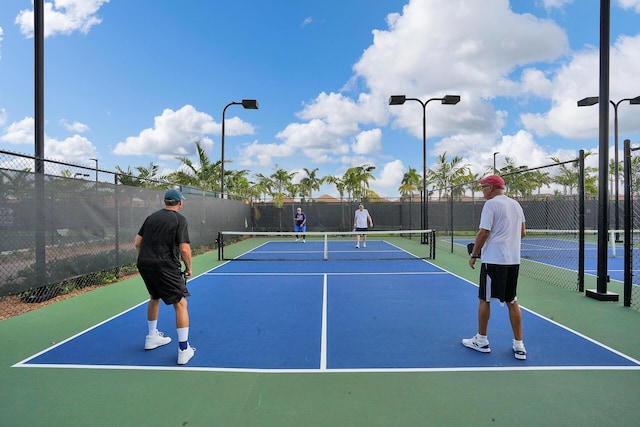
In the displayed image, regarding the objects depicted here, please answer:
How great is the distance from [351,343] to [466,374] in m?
1.27

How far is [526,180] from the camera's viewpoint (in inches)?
1147

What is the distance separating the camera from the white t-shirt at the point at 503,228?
3.93 m

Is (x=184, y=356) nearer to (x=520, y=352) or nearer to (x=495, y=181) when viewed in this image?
(x=520, y=352)

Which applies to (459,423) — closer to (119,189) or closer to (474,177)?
(119,189)

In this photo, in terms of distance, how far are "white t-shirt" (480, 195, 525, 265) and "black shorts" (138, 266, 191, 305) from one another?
3010 mm

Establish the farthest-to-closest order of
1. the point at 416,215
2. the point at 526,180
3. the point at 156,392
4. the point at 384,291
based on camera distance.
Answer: the point at 526,180, the point at 416,215, the point at 384,291, the point at 156,392

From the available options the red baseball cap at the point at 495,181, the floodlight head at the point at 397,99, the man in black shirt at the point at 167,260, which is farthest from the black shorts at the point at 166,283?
the floodlight head at the point at 397,99

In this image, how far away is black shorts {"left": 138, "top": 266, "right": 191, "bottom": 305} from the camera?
153 inches

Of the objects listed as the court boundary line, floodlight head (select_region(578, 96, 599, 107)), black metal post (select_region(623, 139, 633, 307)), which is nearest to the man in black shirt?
the court boundary line

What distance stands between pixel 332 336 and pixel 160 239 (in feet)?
7.18

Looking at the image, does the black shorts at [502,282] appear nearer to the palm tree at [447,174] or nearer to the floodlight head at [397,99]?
the floodlight head at [397,99]

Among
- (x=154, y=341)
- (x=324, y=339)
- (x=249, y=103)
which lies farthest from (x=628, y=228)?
(x=249, y=103)

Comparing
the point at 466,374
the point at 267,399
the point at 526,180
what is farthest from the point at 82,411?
the point at 526,180

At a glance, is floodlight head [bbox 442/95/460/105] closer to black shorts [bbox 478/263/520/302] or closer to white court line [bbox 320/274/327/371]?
white court line [bbox 320/274/327/371]
